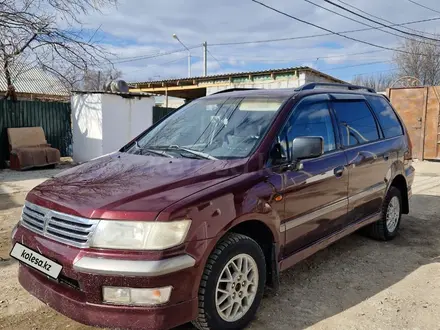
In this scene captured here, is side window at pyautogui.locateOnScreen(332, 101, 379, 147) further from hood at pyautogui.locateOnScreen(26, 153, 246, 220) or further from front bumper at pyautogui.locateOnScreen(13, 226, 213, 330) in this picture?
front bumper at pyautogui.locateOnScreen(13, 226, 213, 330)

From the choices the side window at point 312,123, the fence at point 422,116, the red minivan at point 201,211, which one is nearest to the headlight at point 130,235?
the red minivan at point 201,211

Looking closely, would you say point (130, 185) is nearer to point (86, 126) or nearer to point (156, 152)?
point (156, 152)

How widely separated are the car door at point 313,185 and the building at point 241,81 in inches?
387

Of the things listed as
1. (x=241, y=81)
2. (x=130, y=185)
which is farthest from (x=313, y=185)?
(x=241, y=81)

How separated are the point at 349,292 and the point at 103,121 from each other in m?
9.84

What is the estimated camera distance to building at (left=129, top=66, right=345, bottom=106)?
15984 mm

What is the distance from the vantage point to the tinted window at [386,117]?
192 inches

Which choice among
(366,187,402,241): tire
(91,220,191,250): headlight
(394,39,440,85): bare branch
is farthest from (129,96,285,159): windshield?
(394,39,440,85): bare branch

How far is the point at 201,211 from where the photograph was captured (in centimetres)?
245

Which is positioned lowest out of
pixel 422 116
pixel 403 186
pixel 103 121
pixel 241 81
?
pixel 403 186

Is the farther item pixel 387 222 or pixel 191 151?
pixel 387 222

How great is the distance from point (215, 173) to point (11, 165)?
9.76 metres

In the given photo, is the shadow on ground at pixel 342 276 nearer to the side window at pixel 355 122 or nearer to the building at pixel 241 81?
the side window at pixel 355 122

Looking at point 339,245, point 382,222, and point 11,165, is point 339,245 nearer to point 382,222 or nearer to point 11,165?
point 382,222
